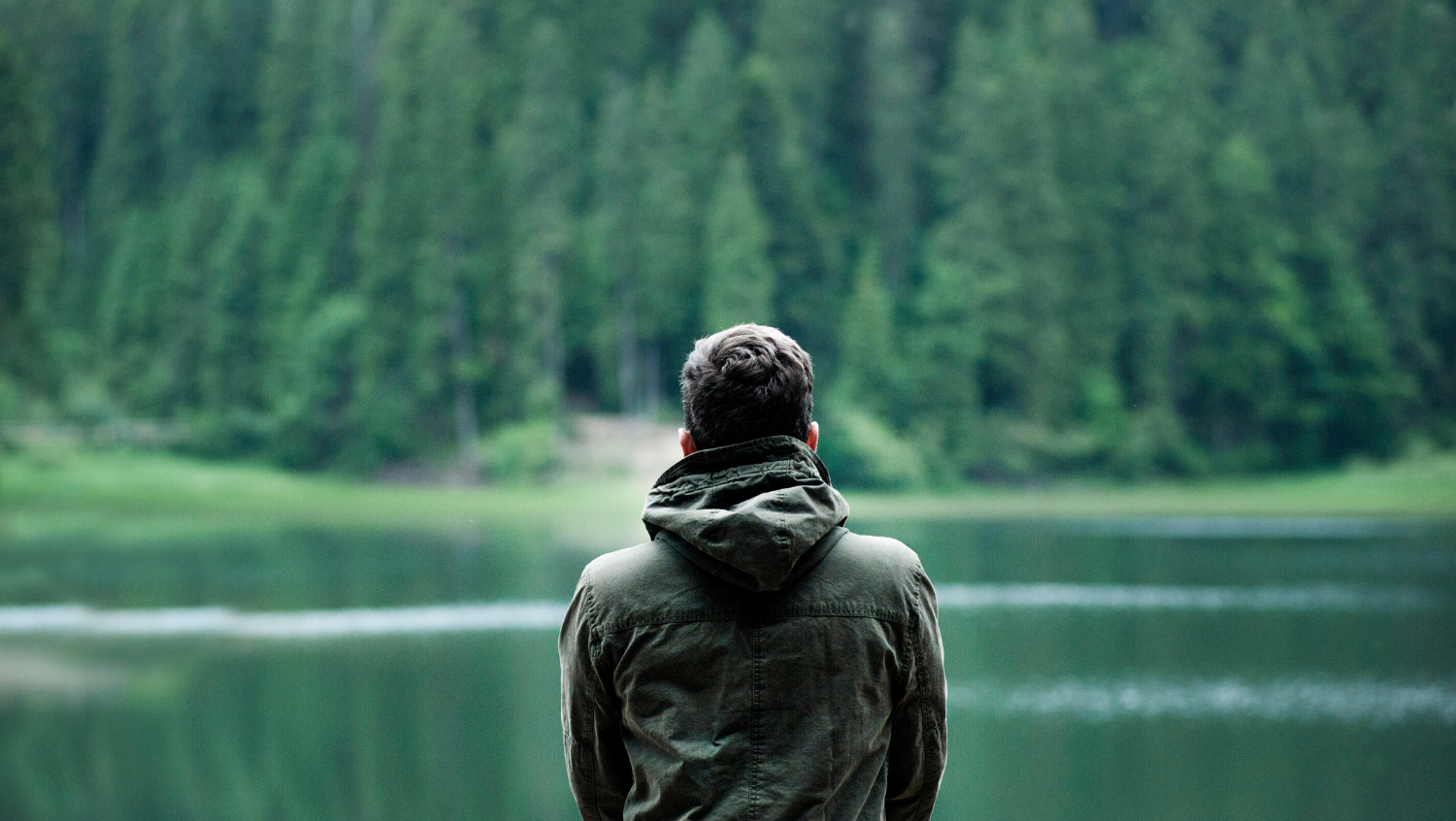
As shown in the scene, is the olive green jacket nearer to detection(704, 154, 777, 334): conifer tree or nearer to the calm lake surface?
the calm lake surface

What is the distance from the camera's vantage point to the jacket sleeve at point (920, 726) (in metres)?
1.70

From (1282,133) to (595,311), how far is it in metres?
23.4

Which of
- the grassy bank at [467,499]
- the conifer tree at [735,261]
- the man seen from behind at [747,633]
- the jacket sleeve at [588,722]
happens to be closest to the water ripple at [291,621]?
the grassy bank at [467,499]

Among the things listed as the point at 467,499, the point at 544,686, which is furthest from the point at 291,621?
the point at 467,499

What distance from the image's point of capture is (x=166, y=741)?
12648 millimetres

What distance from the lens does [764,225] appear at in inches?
1551

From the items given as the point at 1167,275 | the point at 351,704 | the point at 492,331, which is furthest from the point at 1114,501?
the point at 351,704

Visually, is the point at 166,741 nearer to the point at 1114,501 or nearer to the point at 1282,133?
the point at 1114,501

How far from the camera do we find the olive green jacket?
1.65 m

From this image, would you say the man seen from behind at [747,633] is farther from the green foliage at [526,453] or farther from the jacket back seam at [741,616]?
the green foliage at [526,453]

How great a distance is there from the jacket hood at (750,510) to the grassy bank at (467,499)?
84.5 feet

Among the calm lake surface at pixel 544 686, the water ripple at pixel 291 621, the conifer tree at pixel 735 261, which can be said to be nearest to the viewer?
the calm lake surface at pixel 544 686

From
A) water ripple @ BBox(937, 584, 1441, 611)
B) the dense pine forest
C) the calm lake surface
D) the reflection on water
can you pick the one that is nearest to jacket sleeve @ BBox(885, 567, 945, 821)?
the calm lake surface

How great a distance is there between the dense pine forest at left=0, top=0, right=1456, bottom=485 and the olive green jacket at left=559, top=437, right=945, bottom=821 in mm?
35114
